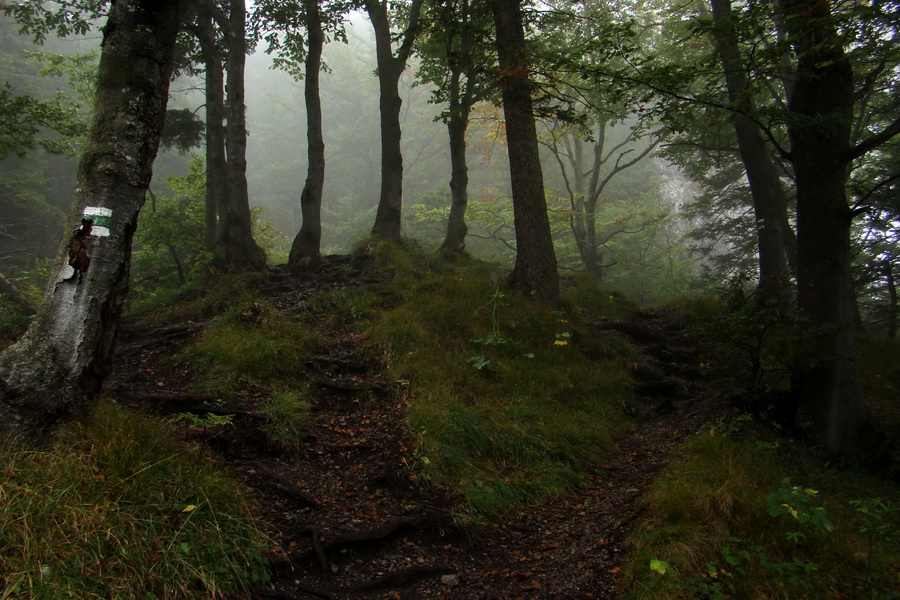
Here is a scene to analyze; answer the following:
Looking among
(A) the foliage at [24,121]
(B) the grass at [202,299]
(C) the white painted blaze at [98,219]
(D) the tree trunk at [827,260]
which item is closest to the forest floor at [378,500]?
(D) the tree trunk at [827,260]

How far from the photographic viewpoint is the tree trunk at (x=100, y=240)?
9.79 ft

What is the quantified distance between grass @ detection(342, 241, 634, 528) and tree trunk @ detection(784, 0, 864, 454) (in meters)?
1.97

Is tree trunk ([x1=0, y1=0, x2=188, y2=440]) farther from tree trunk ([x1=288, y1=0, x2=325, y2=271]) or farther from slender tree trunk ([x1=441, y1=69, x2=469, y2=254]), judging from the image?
slender tree trunk ([x1=441, y1=69, x2=469, y2=254])

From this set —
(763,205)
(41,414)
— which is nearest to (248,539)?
(41,414)

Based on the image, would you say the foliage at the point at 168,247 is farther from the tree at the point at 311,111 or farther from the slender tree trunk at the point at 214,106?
the tree at the point at 311,111

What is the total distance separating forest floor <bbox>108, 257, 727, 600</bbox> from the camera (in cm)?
313

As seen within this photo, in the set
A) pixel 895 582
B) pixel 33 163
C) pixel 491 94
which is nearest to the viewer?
pixel 895 582

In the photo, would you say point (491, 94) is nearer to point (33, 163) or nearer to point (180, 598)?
point (180, 598)

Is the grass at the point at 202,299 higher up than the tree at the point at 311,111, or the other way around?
the tree at the point at 311,111

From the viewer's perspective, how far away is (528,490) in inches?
166

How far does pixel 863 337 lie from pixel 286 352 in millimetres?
9695

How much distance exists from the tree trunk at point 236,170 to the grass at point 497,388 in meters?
3.06

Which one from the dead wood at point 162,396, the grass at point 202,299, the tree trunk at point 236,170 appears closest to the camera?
the dead wood at point 162,396

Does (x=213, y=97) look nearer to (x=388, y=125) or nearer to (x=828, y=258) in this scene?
(x=388, y=125)
